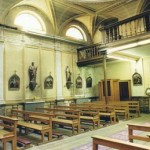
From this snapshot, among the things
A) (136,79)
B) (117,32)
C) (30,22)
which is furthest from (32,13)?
(136,79)

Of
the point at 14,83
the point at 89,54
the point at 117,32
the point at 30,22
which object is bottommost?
the point at 14,83

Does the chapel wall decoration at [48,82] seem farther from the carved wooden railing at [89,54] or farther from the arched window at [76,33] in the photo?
the arched window at [76,33]

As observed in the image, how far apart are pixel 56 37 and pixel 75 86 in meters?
3.58

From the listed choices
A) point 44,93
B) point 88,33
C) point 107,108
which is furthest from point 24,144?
point 88,33

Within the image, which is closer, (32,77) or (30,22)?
(32,77)

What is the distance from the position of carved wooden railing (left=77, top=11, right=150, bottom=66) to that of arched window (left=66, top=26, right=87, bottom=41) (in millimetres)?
1166

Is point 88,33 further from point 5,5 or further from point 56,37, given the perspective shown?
point 5,5

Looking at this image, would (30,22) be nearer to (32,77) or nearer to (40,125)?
(32,77)

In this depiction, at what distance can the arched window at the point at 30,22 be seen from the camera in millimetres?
10961

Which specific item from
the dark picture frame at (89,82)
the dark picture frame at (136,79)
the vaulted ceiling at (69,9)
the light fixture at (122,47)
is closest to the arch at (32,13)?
the vaulted ceiling at (69,9)

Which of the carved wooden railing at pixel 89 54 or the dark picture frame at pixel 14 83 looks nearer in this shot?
the dark picture frame at pixel 14 83

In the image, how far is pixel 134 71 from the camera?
1296 centimetres

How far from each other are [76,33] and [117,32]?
5.06 metres

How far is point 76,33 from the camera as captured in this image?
14.2 metres
